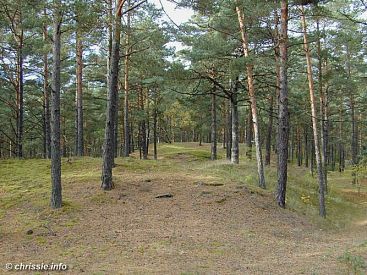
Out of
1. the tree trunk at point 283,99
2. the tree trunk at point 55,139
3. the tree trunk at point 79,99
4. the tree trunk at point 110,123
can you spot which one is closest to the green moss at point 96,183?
the tree trunk at point 55,139

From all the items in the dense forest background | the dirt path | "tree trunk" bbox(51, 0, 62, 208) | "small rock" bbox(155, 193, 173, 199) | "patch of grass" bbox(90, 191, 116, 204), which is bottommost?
the dirt path

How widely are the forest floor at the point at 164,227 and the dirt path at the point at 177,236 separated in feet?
0.07

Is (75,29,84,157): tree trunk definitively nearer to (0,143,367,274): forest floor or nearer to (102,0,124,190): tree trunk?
(0,143,367,274): forest floor

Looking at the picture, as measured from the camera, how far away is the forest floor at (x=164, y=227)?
258 inches

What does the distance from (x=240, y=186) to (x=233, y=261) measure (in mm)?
6659

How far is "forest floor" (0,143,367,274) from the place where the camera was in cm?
656

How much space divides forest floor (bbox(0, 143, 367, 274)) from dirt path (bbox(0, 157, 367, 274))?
21 millimetres

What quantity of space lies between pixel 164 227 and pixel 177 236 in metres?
0.77

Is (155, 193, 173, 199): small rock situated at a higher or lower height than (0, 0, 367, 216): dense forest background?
lower

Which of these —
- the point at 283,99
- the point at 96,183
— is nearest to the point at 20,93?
the point at 96,183

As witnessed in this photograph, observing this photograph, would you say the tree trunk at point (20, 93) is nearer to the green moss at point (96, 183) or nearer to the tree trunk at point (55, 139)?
the green moss at point (96, 183)

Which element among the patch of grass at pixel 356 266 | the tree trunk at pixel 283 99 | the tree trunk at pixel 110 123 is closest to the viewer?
the patch of grass at pixel 356 266

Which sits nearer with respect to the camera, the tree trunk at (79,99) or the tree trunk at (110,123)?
the tree trunk at (110,123)

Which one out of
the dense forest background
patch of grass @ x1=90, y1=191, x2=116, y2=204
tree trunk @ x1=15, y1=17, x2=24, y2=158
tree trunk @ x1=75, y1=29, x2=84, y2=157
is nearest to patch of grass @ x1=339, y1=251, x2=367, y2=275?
the dense forest background
